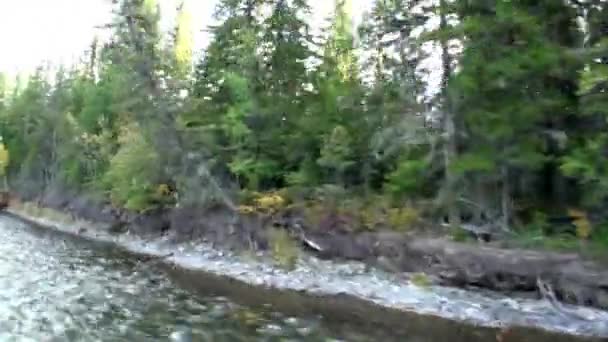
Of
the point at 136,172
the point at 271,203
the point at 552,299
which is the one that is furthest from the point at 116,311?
the point at 136,172

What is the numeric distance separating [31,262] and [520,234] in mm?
15326

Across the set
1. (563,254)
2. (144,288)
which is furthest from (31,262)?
(563,254)

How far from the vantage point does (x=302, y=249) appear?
21.9 meters

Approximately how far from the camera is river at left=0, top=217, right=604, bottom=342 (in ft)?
39.3

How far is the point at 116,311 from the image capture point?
13.7 m

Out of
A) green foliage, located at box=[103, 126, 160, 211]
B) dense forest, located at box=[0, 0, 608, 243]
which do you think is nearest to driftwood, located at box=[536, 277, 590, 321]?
dense forest, located at box=[0, 0, 608, 243]

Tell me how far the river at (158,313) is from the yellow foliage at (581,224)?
161 inches

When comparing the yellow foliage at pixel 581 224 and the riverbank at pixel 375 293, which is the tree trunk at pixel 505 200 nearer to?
the yellow foliage at pixel 581 224

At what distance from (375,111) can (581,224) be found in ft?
31.0

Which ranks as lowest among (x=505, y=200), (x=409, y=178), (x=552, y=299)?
(x=552, y=299)

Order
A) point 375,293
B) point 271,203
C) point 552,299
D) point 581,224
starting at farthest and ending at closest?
point 271,203
point 375,293
point 581,224
point 552,299

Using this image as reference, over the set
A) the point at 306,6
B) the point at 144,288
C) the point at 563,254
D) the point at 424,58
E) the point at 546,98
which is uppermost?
the point at 306,6

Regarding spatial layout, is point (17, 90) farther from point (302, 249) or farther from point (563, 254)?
point (563, 254)

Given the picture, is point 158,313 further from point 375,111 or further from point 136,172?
point 136,172
